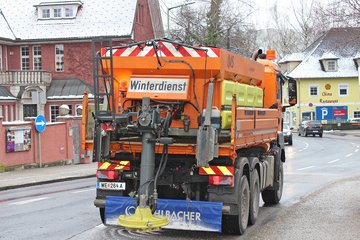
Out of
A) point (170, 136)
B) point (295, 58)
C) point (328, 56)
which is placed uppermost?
point (295, 58)

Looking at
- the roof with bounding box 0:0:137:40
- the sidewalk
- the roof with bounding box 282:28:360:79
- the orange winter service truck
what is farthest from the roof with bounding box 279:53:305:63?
the orange winter service truck

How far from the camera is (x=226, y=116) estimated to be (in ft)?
29.1

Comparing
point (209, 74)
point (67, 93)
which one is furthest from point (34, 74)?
point (209, 74)

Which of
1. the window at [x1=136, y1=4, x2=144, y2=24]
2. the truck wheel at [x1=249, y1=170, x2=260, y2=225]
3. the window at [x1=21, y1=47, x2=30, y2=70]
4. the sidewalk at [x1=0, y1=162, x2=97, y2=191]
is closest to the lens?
the truck wheel at [x1=249, y1=170, x2=260, y2=225]

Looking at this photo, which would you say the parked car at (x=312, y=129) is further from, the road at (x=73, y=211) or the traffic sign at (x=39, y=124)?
the traffic sign at (x=39, y=124)

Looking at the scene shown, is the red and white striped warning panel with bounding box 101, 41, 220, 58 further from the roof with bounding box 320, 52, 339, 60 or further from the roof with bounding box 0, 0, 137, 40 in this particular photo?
the roof with bounding box 320, 52, 339, 60

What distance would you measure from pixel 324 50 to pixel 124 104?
70769 millimetres

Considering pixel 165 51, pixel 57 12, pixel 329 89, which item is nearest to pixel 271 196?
pixel 165 51

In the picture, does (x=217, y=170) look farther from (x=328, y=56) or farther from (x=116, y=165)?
(x=328, y=56)

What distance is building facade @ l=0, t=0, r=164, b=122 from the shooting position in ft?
135

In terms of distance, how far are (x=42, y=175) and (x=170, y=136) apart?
12.5m

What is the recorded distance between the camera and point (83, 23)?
43.8 metres

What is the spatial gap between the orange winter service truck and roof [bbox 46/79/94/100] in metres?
32.4

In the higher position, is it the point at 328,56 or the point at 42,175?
the point at 328,56
